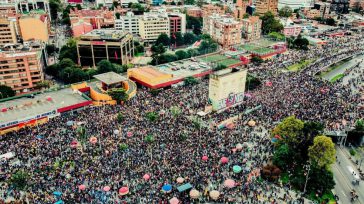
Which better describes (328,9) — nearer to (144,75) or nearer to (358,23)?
(358,23)

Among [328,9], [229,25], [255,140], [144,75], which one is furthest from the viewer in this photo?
[328,9]

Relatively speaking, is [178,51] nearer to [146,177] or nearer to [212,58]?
[212,58]

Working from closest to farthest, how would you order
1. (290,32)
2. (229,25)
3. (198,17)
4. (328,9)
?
1. (229,25)
2. (290,32)
3. (198,17)
4. (328,9)

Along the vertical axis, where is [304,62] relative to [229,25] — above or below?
below

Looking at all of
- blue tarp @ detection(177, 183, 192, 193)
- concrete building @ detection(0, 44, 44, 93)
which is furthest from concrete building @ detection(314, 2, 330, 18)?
blue tarp @ detection(177, 183, 192, 193)

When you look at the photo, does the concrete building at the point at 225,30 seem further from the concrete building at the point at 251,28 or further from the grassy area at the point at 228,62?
the grassy area at the point at 228,62

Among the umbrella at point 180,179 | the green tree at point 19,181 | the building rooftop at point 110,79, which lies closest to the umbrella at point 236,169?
the umbrella at point 180,179

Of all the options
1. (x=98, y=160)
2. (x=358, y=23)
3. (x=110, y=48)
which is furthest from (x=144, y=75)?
(x=358, y=23)

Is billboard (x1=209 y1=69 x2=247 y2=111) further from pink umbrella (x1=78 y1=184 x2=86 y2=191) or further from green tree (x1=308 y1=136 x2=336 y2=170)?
pink umbrella (x1=78 y1=184 x2=86 y2=191)
